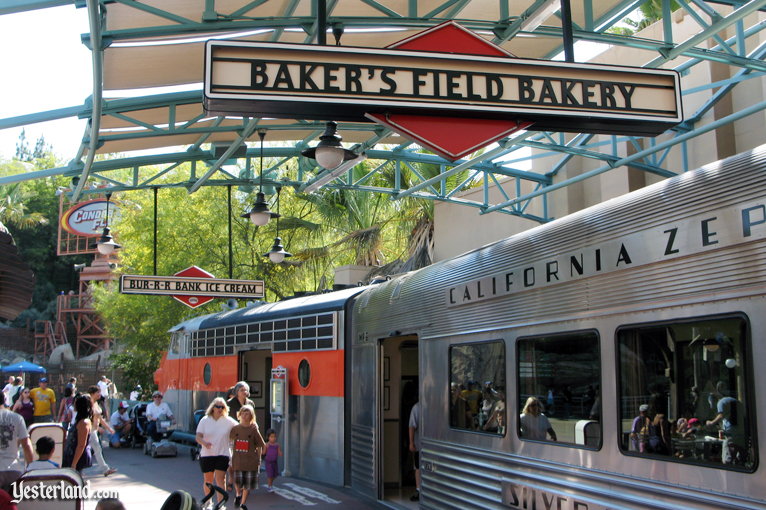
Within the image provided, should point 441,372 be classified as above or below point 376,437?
above

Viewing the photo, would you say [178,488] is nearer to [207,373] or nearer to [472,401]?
[207,373]

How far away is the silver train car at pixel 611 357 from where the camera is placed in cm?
454

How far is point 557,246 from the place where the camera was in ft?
21.1

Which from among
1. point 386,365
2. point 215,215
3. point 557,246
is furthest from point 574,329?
point 215,215

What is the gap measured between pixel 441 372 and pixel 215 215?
21.6m

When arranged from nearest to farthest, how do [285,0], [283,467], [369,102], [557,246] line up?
[369,102] → [557,246] → [285,0] → [283,467]

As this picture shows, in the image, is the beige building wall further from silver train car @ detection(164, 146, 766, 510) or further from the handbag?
the handbag

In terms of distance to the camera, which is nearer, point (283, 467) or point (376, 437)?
point (376, 437)

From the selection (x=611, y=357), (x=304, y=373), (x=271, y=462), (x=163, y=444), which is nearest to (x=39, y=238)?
(x=163, y=444)

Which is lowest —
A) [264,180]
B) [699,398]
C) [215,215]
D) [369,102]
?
[699,398]

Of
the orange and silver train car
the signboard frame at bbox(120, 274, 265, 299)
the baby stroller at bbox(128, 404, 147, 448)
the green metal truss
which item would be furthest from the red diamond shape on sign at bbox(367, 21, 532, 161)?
the baby stroller at bbox(128, 404, 147, 448)

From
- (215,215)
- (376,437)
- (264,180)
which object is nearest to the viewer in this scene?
(376,437)

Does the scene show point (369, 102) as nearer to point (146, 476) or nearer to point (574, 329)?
point (574, 329)

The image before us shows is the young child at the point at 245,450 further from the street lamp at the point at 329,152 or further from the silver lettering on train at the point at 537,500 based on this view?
the silver lettering on train at the point at 537,500
